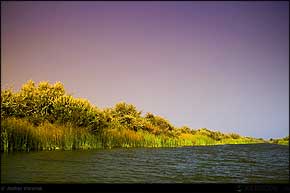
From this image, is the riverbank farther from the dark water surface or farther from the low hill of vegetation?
the dark water surface

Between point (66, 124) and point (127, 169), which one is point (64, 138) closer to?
point (66, 124)

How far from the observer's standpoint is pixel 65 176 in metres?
5.07

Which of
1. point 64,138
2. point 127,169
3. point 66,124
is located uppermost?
point 66,124

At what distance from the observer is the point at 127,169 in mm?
5766

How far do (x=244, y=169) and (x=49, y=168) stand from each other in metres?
3.72

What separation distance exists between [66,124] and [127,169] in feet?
10.4

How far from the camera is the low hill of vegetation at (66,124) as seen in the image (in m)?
7.05

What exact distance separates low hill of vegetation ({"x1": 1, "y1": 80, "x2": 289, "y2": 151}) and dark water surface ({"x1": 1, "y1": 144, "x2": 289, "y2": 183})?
493 millimetres

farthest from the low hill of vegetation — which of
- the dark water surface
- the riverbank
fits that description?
the dark water surface

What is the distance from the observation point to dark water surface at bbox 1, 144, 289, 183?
507 cm

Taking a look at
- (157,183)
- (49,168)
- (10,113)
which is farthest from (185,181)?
(10,113)

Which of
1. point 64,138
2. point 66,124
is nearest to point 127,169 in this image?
point 64,138
